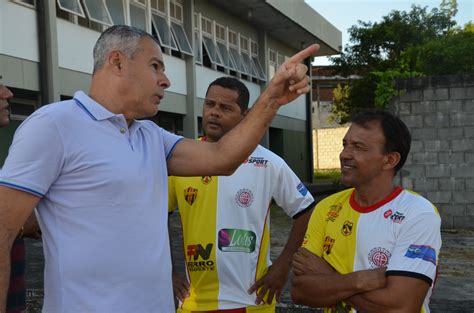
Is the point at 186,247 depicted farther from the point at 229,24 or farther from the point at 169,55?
the point at 229,24

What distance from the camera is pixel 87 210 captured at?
2.16m

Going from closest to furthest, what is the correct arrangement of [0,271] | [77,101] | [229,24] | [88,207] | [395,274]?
1. [0,271]
2. [88,207]
3. [77,101]
4. [395,274]
5. [229,24]

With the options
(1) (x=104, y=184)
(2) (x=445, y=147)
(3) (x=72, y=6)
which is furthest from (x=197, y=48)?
(1) (x=104, y=184)

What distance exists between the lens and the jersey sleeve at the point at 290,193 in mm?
3666

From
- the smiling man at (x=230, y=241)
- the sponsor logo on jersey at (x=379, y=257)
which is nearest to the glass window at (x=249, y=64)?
the smiling man at (x=230, y=241)

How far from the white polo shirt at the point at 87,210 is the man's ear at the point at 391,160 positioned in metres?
1.37

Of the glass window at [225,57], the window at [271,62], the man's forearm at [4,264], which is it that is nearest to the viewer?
the man's forearm at [4,264]

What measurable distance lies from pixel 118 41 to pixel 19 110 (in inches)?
356

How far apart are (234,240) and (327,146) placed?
35913 millimetres

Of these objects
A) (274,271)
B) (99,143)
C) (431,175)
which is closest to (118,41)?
(99,143)

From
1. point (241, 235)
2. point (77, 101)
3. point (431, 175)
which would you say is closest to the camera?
point (77, 101)

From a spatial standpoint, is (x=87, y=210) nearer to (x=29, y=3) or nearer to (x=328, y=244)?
(x=328, y=244)

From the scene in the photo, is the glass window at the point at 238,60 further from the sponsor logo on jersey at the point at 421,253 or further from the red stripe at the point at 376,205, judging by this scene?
the sponsor logo on jersey at the point at 421,253

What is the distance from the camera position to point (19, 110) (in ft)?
35.2
